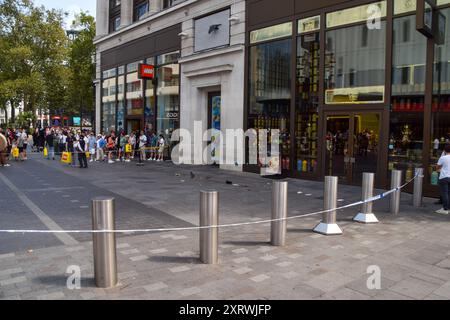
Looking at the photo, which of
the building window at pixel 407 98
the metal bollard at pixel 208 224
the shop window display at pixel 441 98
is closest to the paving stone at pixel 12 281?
the metal bollard at pixel 208 224

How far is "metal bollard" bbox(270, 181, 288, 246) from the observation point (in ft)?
19.6

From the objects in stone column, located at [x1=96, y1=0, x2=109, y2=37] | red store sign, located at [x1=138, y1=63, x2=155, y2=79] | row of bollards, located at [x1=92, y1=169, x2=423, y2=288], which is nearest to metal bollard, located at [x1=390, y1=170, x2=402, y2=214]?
row of bollards, located at [x1=92, y1=169, x2=423, y2=288]

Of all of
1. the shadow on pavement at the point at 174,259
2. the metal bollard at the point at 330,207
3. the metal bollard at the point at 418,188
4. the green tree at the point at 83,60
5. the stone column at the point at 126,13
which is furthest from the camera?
the green tree at the point at 83,60

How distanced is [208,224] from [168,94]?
17.2m

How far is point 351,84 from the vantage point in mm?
12664

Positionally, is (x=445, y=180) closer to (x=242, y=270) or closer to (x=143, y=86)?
(x=242, y=270)

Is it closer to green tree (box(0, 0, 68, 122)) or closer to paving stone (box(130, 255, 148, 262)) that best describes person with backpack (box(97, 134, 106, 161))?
paving stone (box(130, 255, 148, 262))

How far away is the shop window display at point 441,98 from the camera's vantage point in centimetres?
1055

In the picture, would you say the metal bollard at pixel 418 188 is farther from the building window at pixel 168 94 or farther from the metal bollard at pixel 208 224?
the building window at pixel 168 94

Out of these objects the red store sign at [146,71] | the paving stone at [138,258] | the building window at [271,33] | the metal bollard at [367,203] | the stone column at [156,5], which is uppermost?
the stone column at [156,5]

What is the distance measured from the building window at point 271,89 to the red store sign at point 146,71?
798 cm

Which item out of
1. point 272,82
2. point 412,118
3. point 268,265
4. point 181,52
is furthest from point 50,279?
point 181,52

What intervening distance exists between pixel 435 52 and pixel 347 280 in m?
8.58
